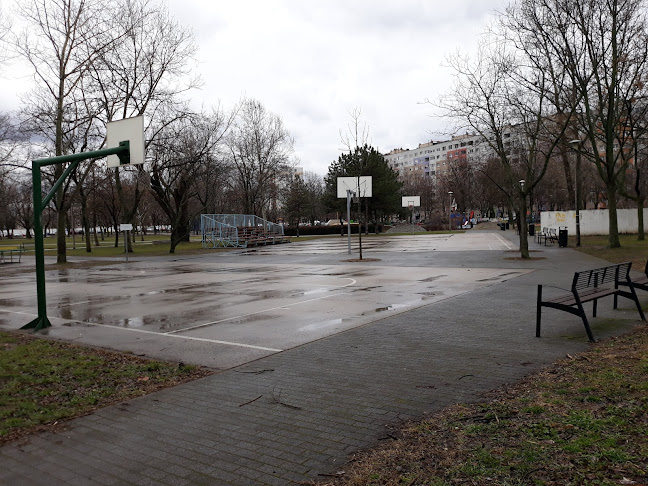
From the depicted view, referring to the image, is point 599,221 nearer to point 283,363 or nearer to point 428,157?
point 283,363

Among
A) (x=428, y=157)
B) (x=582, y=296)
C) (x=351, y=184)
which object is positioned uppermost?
(x=428, y=157)

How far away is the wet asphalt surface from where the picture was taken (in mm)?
3854

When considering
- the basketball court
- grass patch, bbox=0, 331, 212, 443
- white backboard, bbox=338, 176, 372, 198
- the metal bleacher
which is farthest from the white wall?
grass patch, bbox=0, 331, 212, 443

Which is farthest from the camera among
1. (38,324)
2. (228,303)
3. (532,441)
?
(228,303)

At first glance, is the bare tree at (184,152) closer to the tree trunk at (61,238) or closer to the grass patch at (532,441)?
the tree trunk at (61,238)

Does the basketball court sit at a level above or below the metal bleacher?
below

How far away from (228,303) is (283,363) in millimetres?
6059

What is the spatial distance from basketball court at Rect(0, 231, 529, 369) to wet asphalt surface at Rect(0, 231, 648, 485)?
0.06 meters

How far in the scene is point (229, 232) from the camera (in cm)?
4488

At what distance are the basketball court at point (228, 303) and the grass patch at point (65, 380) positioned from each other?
0.59 m

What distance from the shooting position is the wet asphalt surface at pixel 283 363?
3854mm

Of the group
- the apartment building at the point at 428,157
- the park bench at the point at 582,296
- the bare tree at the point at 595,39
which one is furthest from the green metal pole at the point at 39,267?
the apartment building at the point at 428,157

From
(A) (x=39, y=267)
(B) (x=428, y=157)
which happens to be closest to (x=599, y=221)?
(A) (x=39, y=267)

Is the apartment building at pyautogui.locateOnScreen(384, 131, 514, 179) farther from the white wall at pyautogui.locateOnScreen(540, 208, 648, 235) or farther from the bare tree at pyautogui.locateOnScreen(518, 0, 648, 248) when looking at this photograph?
the bare tree at pyautogui.locateOnScreen(518, 0, 648, 248)
